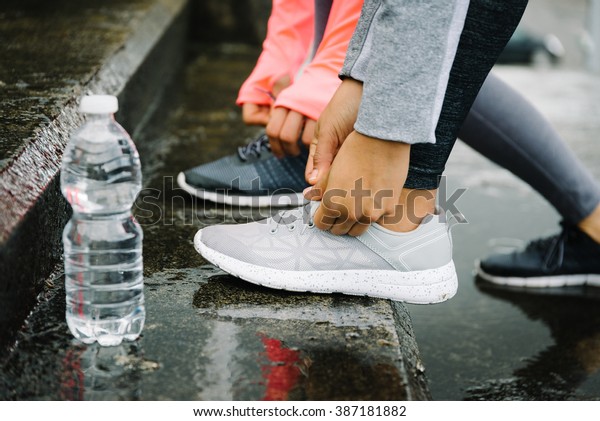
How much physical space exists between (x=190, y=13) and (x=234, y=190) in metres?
3.59

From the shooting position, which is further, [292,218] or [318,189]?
[292,218]

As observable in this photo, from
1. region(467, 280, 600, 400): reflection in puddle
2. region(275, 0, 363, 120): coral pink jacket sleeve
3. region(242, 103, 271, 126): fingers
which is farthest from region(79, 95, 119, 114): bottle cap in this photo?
region(467, 280, 600, 400): reflection in puddle

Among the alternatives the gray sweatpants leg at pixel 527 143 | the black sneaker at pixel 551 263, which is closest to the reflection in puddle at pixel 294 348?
the gray sweatpants leg at pixel 527 143

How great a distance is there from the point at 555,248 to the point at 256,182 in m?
1.03

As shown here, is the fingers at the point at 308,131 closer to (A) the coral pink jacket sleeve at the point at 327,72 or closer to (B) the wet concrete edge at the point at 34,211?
(A) the coral pink jacket sleeve at the point at 327,72

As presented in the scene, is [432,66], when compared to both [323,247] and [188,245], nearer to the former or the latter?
[323,247]

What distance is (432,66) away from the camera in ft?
4.68

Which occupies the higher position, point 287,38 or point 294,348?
point 287,38

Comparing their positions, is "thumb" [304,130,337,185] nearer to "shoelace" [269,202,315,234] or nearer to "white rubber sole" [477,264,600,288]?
"shoelace" [269,202,315,234]

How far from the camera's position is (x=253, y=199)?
2400 millimetres

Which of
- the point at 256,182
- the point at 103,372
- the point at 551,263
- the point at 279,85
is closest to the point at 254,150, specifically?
the point at 256,182

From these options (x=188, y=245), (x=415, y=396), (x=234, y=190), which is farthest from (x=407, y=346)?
(x=234, y=190)

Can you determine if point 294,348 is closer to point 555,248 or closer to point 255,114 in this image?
point 255,114

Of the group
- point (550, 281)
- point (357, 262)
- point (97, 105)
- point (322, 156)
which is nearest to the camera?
point (97, 105)
